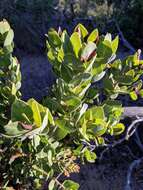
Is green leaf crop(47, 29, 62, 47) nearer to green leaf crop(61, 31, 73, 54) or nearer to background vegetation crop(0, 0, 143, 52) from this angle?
green leaf crop(61, 31, 73, 54)

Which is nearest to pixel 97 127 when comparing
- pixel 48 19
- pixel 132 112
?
pixel 132 112

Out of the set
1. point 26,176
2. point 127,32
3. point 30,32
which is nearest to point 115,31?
point 127,32

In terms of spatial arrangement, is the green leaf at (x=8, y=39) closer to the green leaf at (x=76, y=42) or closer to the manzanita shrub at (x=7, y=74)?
the manzanita shrub at (x=7, y=74)

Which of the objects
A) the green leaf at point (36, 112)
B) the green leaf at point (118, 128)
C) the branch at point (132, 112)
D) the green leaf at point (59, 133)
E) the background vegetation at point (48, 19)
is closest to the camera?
the green leaf at point (36, 112)

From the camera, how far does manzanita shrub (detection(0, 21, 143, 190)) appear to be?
107 centimetres

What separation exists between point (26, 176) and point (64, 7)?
4.43 meters

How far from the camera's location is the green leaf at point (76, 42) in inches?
43.2

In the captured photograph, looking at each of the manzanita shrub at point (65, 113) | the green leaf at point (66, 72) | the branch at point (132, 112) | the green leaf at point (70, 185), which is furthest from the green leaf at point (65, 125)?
the branch at point (132, 112)

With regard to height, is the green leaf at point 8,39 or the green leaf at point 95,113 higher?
the green leaf at point 8,39

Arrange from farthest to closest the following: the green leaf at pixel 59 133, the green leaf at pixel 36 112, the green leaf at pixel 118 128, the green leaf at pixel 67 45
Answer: the green leaf at pixel 118 128 < the green leaf at pixel 59 133 < the green leaf at pixel 67 45 < the green leaf at pixel 36 112

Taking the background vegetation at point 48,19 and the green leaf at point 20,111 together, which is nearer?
the green leaf at point 20,111

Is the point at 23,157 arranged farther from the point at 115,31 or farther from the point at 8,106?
the point at 115,31

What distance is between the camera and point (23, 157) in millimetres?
1359

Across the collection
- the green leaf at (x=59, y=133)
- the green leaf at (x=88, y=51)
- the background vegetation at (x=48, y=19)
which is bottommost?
the green leaf at (x=59, y=133)
